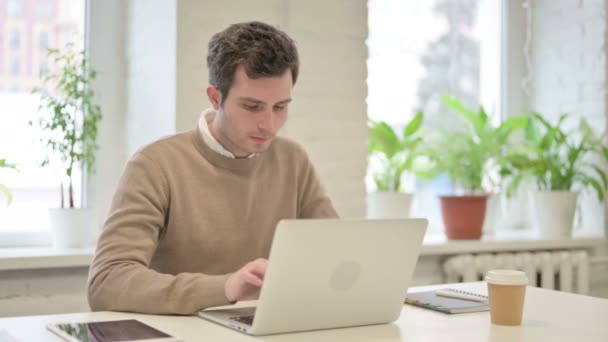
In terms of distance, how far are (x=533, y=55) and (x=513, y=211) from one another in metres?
0.77

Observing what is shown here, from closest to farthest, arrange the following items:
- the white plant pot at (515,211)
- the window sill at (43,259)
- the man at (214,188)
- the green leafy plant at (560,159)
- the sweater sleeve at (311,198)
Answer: the man at (214,188)
the sweater sleeve at (311,198)
the window sill at (43,259)
the green leafy plant at (560,159)
the white plant pot at (515,211)

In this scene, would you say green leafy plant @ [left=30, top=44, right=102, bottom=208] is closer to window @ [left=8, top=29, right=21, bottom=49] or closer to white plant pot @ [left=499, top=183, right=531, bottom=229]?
window @ [left=8, top=29, right=21, bottom=49]

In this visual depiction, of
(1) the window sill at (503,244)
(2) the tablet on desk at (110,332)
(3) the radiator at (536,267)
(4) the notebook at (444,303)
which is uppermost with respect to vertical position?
(2) the tablet on desk at (110,332)

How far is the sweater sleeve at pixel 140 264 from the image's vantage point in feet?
5.40

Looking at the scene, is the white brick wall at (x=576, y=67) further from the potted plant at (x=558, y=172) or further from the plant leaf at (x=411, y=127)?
the plant leaf at (x=411, y=127)

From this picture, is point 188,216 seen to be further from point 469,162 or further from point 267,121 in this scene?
point 469,162

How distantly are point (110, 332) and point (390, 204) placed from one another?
6.66 ft

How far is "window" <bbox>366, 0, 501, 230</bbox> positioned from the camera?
3.66 m

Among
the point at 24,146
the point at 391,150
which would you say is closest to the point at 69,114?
the point at 24,146

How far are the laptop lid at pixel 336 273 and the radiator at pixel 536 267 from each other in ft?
5.64

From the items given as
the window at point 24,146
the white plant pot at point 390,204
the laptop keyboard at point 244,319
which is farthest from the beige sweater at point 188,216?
the white plant pot at point 390,204

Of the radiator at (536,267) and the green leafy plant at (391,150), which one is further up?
the green leafy plant at (391,150)

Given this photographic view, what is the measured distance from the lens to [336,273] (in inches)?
58.5

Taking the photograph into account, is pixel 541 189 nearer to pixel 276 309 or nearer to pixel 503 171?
pixel 503 171
